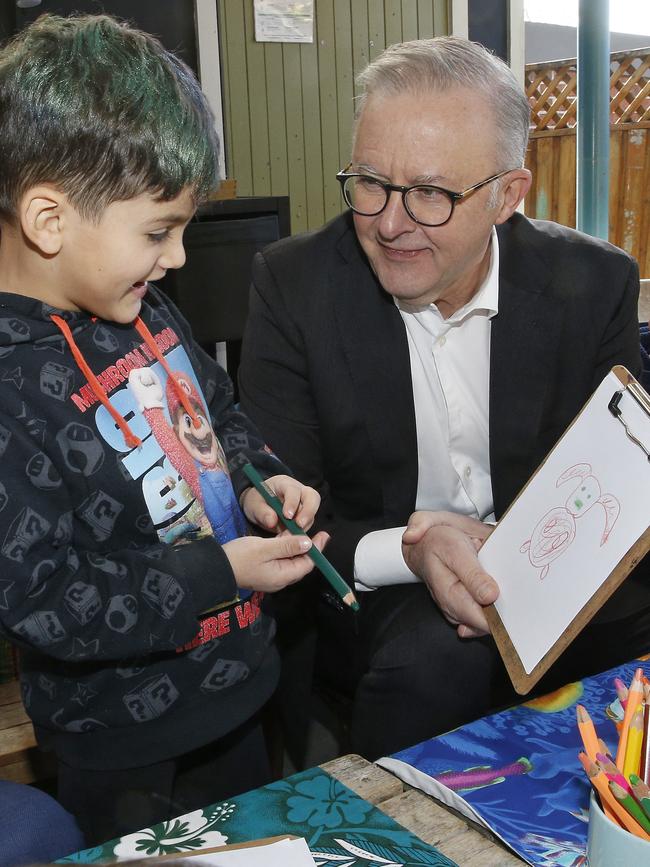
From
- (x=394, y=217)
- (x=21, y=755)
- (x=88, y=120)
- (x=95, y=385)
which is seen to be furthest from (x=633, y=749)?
(x=21, y=755)

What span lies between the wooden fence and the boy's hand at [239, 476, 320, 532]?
19.9 feet

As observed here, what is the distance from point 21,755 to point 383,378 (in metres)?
0.96

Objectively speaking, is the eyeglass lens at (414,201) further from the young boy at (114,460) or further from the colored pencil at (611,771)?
the colored pencil at (611,771)

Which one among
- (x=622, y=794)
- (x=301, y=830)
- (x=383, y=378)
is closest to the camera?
(x=622, y=794)

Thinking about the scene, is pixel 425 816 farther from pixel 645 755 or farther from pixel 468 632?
pixel 468 632

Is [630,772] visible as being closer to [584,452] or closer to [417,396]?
[584,452]

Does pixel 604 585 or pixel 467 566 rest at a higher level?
pixel 604 585

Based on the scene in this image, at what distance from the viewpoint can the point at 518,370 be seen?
1.68m

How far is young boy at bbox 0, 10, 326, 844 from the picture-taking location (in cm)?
98

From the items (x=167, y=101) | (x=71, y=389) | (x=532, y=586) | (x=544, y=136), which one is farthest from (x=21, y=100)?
(x=544, y=136)

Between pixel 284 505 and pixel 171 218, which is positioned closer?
pixel 171 218

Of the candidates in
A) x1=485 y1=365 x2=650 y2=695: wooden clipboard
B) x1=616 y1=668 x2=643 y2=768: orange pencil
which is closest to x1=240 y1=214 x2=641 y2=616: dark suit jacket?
x1=485 y1=365 x2=650 y2=695: wooden clipboard

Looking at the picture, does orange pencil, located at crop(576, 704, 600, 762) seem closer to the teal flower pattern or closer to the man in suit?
the teal flower pattern

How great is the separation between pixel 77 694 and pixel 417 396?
2.70 feet
